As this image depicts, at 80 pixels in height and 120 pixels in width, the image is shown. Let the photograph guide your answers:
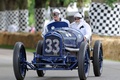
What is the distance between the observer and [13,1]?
1786 inches

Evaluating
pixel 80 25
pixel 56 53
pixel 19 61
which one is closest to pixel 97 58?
pixel 80 25

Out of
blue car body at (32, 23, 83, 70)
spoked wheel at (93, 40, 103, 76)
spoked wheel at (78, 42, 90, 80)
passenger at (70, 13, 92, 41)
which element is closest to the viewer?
spoked wheel at (78, 42, 90, 80)

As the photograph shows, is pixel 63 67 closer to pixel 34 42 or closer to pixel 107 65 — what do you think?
pixel 107 65

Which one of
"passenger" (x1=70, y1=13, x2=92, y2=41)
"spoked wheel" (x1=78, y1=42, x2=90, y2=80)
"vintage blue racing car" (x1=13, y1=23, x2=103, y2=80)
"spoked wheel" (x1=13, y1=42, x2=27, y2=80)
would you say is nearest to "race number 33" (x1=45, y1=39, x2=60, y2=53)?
"vintage blue racing car" (x1=13, y1=23, x2=103, y2=80)

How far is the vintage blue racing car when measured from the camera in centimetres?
1382

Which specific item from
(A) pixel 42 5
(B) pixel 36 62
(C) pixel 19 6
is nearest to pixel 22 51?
(B) pixel 36 62

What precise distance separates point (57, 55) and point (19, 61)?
902mm

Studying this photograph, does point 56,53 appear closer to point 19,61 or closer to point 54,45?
point 54,45

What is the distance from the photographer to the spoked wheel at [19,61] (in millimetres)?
13773

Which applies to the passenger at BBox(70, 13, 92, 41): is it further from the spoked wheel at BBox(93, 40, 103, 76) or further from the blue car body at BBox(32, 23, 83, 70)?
the blue car body at BBox(32, 23, 83, 70)

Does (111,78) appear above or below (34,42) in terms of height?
above

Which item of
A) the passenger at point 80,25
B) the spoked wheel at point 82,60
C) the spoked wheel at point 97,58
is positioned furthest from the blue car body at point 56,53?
the passenger at point 80,25

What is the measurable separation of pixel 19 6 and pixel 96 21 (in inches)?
687

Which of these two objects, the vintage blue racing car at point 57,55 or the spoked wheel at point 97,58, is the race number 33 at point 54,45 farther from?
the spoked wheel at point 97,58
